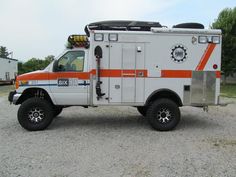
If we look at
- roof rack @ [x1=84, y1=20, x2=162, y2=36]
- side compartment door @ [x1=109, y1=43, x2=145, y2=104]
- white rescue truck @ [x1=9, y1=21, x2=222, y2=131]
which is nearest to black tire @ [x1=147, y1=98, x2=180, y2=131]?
white rescue truck @ [x1=9, y1=21, x2=222, y2=131]

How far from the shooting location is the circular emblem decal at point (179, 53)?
8562 mm

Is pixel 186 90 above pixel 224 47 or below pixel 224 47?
below

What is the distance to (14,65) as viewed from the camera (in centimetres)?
3850

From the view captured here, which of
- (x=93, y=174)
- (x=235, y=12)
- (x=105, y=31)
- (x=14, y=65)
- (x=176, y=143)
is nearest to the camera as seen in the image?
(x=93, y=174)

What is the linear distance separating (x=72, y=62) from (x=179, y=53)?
10.2 feet

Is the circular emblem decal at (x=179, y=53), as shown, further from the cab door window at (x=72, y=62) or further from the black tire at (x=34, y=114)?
the black tire at (x=34, y=114)

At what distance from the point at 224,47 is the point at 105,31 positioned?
77.1ft

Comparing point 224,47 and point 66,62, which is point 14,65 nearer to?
point 224,47

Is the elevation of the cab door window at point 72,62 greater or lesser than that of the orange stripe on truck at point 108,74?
greater

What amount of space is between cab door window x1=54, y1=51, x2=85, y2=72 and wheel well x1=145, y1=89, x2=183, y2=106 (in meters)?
2.19

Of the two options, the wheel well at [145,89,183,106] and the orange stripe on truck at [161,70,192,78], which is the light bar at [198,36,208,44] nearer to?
the orange stripe on truck at [161,70,192,78]

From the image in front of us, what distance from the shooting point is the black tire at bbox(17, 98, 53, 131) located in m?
8.52

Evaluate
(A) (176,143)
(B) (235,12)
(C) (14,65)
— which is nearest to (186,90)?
(A) (176,143)

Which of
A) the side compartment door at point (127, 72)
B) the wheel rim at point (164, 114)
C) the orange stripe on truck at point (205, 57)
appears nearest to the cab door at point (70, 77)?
the side compartment door at point (127, 72)
